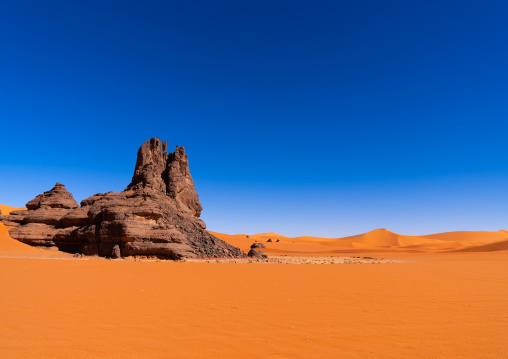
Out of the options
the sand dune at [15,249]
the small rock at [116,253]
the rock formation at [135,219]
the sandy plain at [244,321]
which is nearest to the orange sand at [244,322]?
the sandy plain at [244,321]

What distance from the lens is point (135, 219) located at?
1134 inches

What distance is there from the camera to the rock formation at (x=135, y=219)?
27797 mm

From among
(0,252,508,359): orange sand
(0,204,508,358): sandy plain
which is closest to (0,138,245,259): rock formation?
(0,204,508,358): sandy plain

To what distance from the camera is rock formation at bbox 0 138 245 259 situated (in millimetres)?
27797

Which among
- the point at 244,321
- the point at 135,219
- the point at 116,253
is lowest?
the point at 244,321

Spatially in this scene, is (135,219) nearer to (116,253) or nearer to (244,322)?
(116,253)

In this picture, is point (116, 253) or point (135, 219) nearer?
point (116, 253)

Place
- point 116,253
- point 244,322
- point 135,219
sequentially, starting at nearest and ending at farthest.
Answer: point 244,322
point 116,253
point 135,219

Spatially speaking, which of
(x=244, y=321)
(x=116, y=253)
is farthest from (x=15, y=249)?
(x=244, y=321)

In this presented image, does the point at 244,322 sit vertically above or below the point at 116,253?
below

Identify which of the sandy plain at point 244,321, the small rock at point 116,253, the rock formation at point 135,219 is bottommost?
the sandy plain at point 244,321

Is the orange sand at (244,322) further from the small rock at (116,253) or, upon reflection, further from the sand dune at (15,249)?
the sand dune at (15,249)

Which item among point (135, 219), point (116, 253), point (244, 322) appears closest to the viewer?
point (244, 322)

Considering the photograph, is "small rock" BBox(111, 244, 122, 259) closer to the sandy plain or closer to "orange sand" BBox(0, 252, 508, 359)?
the sandy plain
